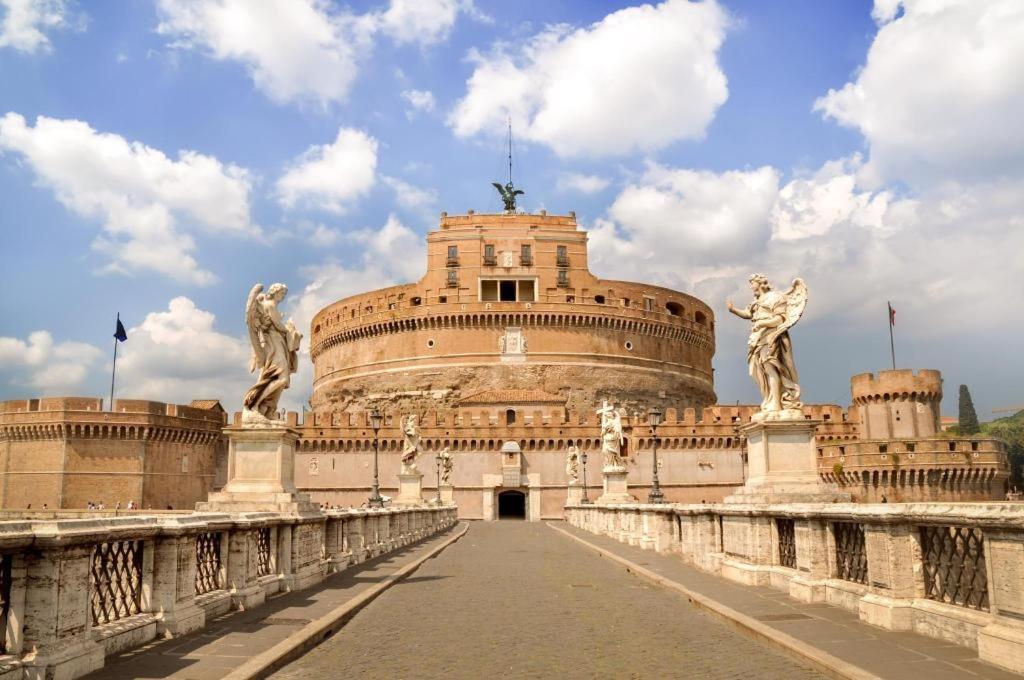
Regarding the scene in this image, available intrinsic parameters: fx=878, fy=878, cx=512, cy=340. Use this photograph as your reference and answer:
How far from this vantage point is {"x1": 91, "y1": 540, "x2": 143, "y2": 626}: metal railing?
623 cm

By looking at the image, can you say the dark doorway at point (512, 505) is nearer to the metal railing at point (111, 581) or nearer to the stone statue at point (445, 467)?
the stone statue at point (445, 467)

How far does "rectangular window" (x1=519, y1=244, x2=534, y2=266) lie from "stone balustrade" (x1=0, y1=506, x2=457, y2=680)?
2499 inches

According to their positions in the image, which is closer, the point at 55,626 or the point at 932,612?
the point at 55,626

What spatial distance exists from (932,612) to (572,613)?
3.83m

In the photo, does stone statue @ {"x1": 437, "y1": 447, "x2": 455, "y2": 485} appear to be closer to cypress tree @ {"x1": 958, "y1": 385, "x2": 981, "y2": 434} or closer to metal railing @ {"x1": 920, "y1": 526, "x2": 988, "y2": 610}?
metal railing @ {"x1": 920, "y1": 526, "x2": 988, "y2": 610}

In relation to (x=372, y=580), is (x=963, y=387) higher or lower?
higher

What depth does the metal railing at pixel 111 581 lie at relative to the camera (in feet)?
20.5

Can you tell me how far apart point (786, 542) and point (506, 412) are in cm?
5491

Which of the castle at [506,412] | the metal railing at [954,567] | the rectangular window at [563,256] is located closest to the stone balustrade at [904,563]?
the metal railing at [954,567]

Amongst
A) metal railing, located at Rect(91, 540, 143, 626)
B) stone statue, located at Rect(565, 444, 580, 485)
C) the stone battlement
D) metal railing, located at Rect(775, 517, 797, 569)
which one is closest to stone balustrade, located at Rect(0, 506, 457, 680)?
metal railing, located at Rect(91, 540, 143, 626)

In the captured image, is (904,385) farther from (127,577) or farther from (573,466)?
(127,577)

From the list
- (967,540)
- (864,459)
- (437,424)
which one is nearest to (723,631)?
(967,540)

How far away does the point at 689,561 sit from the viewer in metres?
14.5

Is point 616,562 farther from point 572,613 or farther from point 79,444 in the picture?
point 79,444
